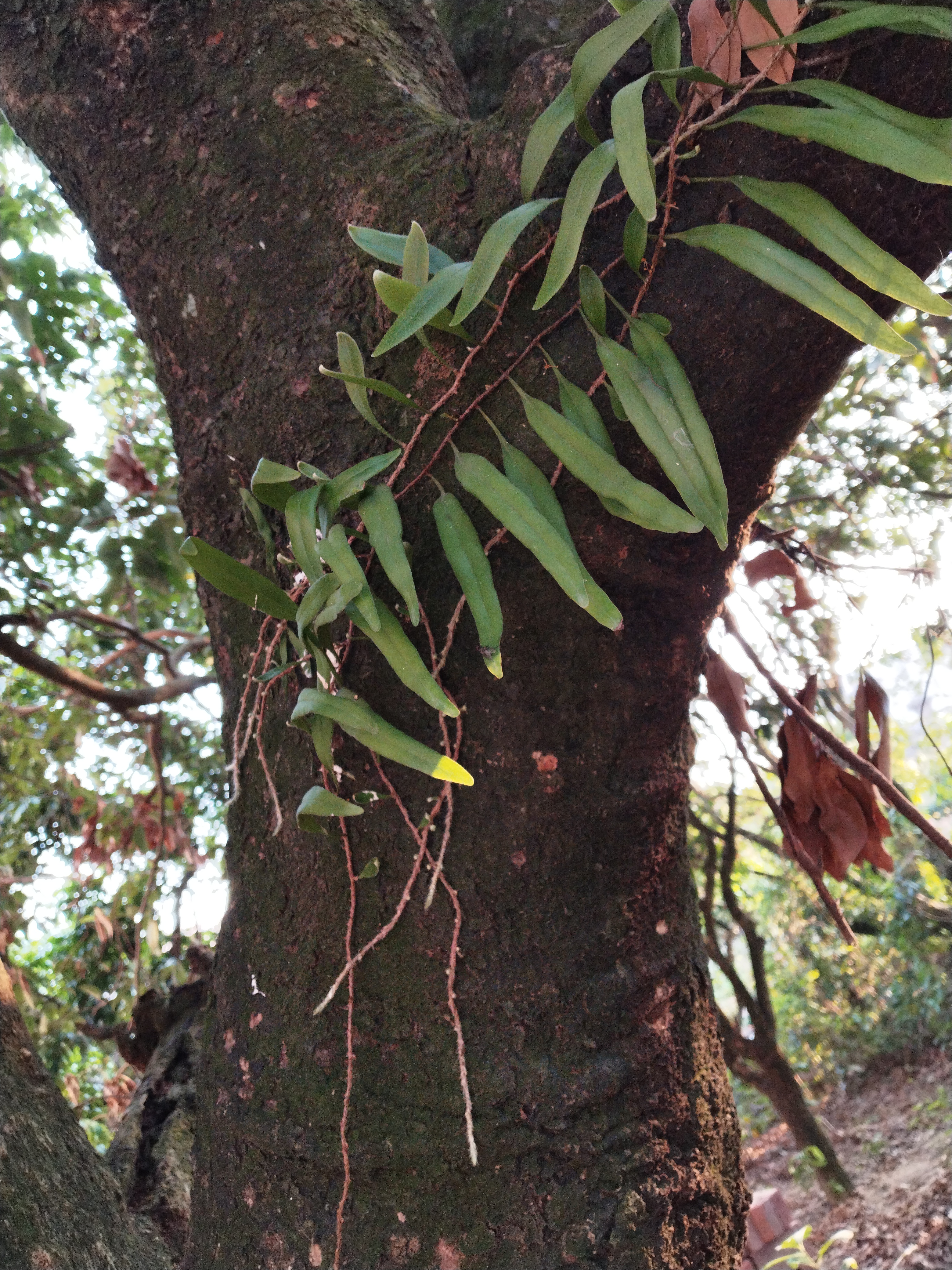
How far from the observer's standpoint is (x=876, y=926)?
16.6 feet

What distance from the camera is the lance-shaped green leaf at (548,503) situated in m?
0.65

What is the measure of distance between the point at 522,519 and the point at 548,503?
1.8 inches

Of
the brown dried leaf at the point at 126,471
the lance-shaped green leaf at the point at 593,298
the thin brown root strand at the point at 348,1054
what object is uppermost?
the brown dried leaf at the point at 126,471

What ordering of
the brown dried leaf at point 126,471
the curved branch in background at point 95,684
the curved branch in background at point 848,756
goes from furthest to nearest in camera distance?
1. the brown dried leaf at point 126,471
2. the curved branch in background at point 95,684
3. the curved branch in background at point 848,756

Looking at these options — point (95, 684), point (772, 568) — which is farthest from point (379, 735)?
point (95, 684)

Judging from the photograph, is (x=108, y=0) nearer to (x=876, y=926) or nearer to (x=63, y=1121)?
(x=63, y=1121)

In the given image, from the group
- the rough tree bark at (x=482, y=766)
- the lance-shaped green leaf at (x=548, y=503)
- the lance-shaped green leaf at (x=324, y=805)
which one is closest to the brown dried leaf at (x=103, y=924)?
the rough tree bark at (x=482, y=766)

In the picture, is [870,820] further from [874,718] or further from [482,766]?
[482,766]

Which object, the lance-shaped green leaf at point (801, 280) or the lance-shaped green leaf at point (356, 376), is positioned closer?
the lance-shaped green leaf at point (801, 280)

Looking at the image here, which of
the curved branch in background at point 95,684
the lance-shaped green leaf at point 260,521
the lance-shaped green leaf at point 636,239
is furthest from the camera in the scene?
the curved branch in background at point 95,684

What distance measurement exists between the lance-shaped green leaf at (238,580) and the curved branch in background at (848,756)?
0.56 m

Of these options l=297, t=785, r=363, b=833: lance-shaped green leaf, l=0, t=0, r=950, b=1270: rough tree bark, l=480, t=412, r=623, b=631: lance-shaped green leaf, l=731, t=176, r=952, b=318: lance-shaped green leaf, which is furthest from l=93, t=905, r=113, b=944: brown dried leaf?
l=731, t=176, r=952, b=318: lance-shaped green leaf

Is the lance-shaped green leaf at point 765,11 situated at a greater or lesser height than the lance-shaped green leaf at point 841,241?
greater

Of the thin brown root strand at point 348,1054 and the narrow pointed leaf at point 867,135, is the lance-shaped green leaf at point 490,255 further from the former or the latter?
the thin brown root strand at point 348,1054
